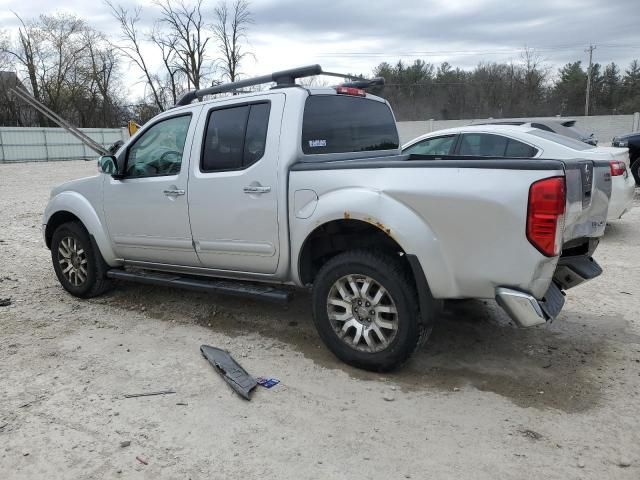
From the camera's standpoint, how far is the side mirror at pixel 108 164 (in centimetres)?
508

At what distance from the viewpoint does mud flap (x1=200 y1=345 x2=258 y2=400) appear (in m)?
3.61

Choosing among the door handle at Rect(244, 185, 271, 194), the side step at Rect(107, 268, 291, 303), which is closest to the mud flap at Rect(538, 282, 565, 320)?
the side step at Rect(107, 268, 291, 303)

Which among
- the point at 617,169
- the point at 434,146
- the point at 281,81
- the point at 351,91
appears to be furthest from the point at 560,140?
the point at 281,81

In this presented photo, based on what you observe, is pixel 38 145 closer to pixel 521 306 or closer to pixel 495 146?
pixel 495 146

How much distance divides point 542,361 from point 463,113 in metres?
57.5

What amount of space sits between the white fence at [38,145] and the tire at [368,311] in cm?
3267

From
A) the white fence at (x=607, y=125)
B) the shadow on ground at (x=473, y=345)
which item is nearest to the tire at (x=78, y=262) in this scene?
the shadow on ground at (x=473, y=345)

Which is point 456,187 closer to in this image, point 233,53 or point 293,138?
point 293,138

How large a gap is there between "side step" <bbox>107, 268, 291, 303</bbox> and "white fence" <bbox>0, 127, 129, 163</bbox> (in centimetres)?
3069

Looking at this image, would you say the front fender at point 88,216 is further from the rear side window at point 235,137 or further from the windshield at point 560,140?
the windshield at point 560,140

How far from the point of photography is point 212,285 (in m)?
4.68

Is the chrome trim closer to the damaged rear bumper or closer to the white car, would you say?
the damaged rear bumper

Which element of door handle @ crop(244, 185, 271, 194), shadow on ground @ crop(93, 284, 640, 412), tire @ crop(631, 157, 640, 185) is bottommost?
shadow on ground @ crop(93, 284, 640, 412)

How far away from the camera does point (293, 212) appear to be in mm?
4008
